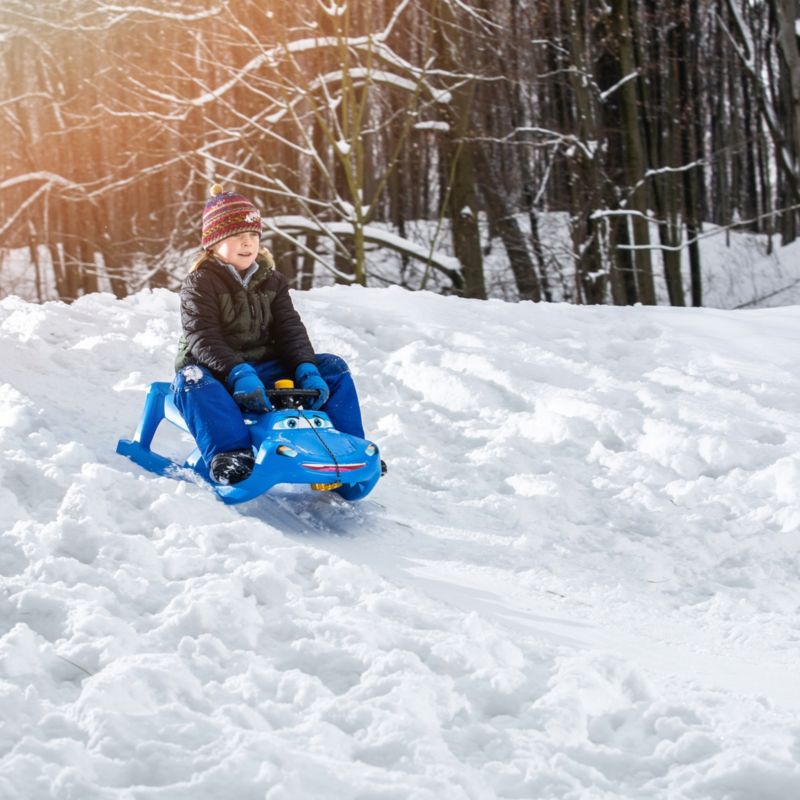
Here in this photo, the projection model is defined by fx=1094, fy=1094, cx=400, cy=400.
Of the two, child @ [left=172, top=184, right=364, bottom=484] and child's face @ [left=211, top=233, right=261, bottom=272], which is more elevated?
child's face @ [left=211, top=233, right=261, bottom=272]

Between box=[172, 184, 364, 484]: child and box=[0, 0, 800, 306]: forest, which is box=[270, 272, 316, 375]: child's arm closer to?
box=[172, 184, 364, 484]: child

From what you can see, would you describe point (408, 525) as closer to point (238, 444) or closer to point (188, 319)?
point (238, 444)

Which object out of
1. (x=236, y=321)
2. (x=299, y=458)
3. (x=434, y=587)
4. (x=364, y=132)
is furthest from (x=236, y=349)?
(x=364, y=132)

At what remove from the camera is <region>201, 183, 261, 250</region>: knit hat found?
17.7ft

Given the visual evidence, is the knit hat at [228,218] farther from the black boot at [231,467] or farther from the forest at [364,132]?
the forest at [364,132]

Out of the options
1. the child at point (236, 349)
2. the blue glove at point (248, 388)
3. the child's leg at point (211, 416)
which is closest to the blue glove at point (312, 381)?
the child at point (236, 349)

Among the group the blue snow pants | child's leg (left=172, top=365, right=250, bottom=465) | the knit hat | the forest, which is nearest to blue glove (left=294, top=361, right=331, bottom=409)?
the blue snow pants

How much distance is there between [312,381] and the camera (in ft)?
17.4

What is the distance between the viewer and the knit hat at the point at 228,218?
5387 millimetres

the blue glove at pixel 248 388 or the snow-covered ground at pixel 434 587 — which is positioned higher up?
the blue glove at pixel 248 388

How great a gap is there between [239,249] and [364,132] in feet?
21.8

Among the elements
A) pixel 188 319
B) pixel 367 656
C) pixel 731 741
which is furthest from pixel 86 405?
pixel 731 741

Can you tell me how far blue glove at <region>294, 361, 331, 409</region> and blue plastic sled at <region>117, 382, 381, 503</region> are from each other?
96mm

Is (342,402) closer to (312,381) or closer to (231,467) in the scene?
(312,381)
